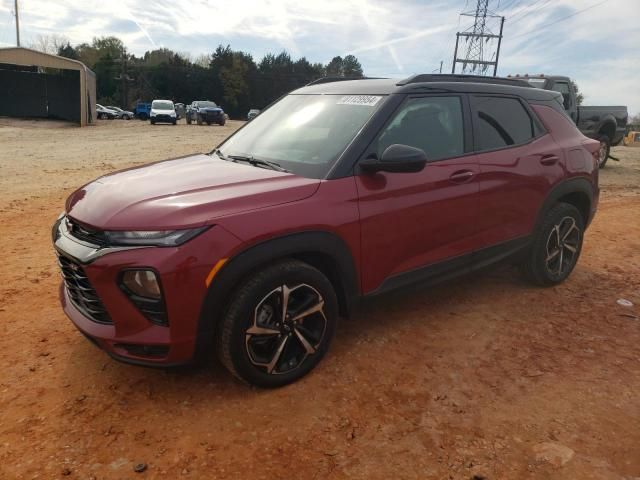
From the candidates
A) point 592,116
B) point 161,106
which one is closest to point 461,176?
point 592,116

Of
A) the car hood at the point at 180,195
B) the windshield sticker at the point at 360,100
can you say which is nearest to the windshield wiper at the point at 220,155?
the car hood at the point at 180,195

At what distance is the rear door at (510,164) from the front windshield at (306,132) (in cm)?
104

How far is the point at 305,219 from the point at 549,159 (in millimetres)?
2587

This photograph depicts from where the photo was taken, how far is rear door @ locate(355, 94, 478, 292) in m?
3.15

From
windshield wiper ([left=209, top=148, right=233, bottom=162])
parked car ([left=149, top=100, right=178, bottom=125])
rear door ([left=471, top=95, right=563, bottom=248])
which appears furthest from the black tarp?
rear door ([left=471, top=95, right=563, bottom=248])

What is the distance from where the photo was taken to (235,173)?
123 inches

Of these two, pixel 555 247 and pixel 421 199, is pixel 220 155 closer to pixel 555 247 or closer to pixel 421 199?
pixel 421 199

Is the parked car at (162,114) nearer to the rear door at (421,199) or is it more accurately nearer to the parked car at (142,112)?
the parked car at (142,112)

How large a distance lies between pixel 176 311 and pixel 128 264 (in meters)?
0.33

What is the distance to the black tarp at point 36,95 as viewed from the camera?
3453cm

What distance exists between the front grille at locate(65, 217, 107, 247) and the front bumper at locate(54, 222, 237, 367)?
35mm

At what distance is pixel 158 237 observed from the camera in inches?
97.8

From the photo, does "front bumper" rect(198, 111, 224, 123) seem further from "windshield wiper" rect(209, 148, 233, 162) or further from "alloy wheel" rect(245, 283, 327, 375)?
"alloy wheel" rect(245, 283, 327, 375)

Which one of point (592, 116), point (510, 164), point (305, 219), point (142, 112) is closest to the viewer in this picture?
point (305, 219)
